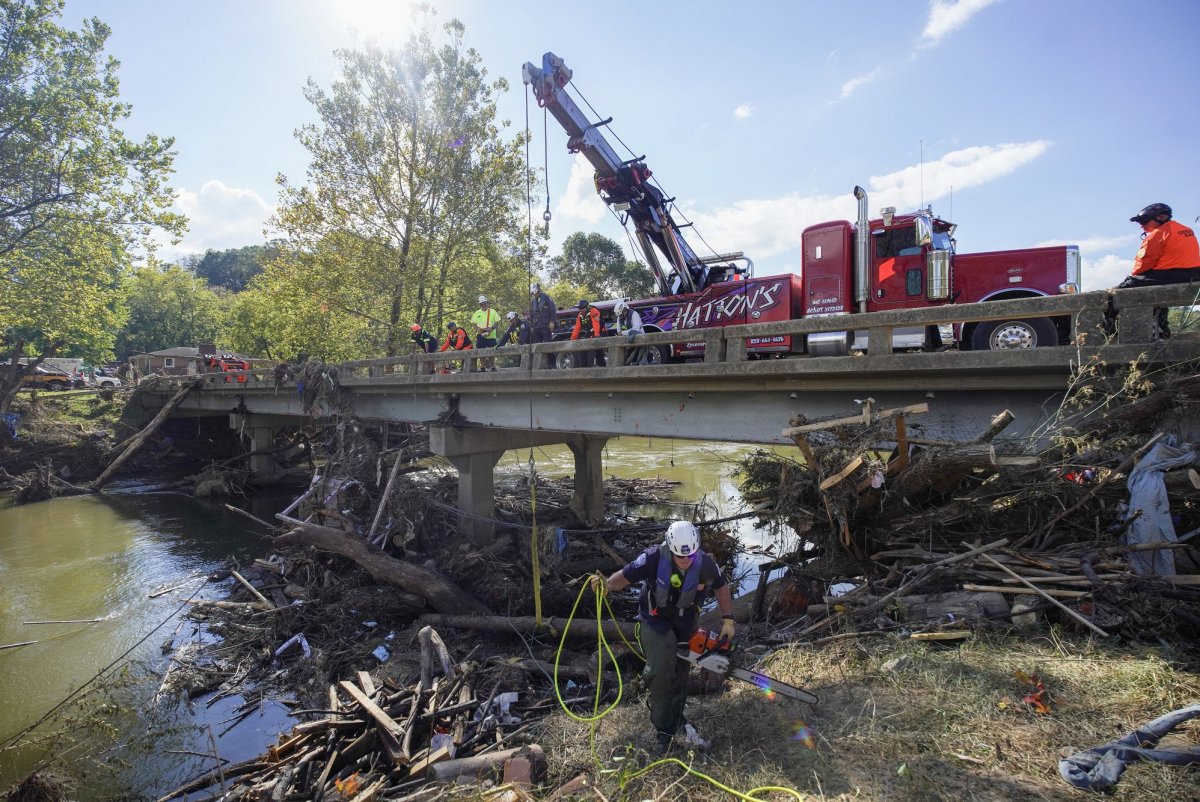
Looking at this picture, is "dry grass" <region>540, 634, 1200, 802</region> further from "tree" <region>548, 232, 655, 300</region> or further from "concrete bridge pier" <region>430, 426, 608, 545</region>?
"tree" <region>548, 232, 655, 300</region>

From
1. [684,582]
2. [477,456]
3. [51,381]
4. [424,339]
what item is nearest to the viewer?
[684,582]

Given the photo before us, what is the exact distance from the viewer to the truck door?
862cm

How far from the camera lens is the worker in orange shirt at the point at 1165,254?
5602mm

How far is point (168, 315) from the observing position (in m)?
58.8

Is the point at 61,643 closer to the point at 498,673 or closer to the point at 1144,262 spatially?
the point at 498,673

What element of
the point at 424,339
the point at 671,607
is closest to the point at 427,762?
the point at 671,607

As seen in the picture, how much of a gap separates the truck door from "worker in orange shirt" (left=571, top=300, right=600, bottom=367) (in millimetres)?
4590

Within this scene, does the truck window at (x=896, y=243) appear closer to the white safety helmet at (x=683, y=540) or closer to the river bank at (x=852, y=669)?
the river bank at (x=852, y=669)

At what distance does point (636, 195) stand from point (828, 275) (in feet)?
14.9

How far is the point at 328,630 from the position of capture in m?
8.56

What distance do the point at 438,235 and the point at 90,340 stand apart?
59.0ft

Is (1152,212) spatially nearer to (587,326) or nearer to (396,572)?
(587,326)

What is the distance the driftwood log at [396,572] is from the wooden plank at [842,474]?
18.1ft

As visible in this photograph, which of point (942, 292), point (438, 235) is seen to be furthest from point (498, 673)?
point (438, 235)
